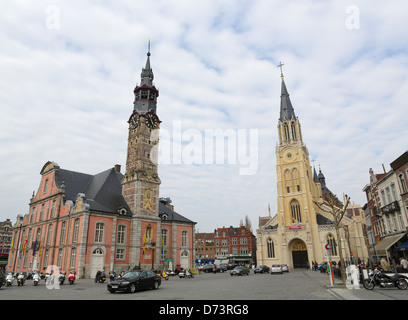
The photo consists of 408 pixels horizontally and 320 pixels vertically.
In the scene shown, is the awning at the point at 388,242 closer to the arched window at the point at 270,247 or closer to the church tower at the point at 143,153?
the arched window at the point at 270,247

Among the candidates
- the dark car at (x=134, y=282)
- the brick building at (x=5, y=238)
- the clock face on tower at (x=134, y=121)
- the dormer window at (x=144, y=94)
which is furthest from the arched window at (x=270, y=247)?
the brick building at (x=5, y=238)

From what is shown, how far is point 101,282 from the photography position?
2602 centimetres

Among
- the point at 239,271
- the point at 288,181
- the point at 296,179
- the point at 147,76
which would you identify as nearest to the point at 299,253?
the point at 288,181

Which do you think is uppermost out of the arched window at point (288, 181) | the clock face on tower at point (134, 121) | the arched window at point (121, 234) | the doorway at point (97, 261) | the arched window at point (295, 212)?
the clock face on tower at point (134, 121)

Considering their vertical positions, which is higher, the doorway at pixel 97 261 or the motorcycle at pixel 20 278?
the doorway at pixel 97 261

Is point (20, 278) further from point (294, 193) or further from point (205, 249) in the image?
point (205, 249)

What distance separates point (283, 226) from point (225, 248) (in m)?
34.8

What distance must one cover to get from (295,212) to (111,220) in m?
36.5

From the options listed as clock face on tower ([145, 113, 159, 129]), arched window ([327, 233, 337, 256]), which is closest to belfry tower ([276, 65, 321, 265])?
arched window ([327, 233, 337, 256])

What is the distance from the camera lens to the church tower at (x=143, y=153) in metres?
40.9

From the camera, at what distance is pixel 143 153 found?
143 ft

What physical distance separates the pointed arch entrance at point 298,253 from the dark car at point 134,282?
41.6 m

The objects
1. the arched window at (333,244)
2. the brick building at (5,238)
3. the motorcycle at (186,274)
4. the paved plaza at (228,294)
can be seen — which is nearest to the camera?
the paved plaza at (228,294)
